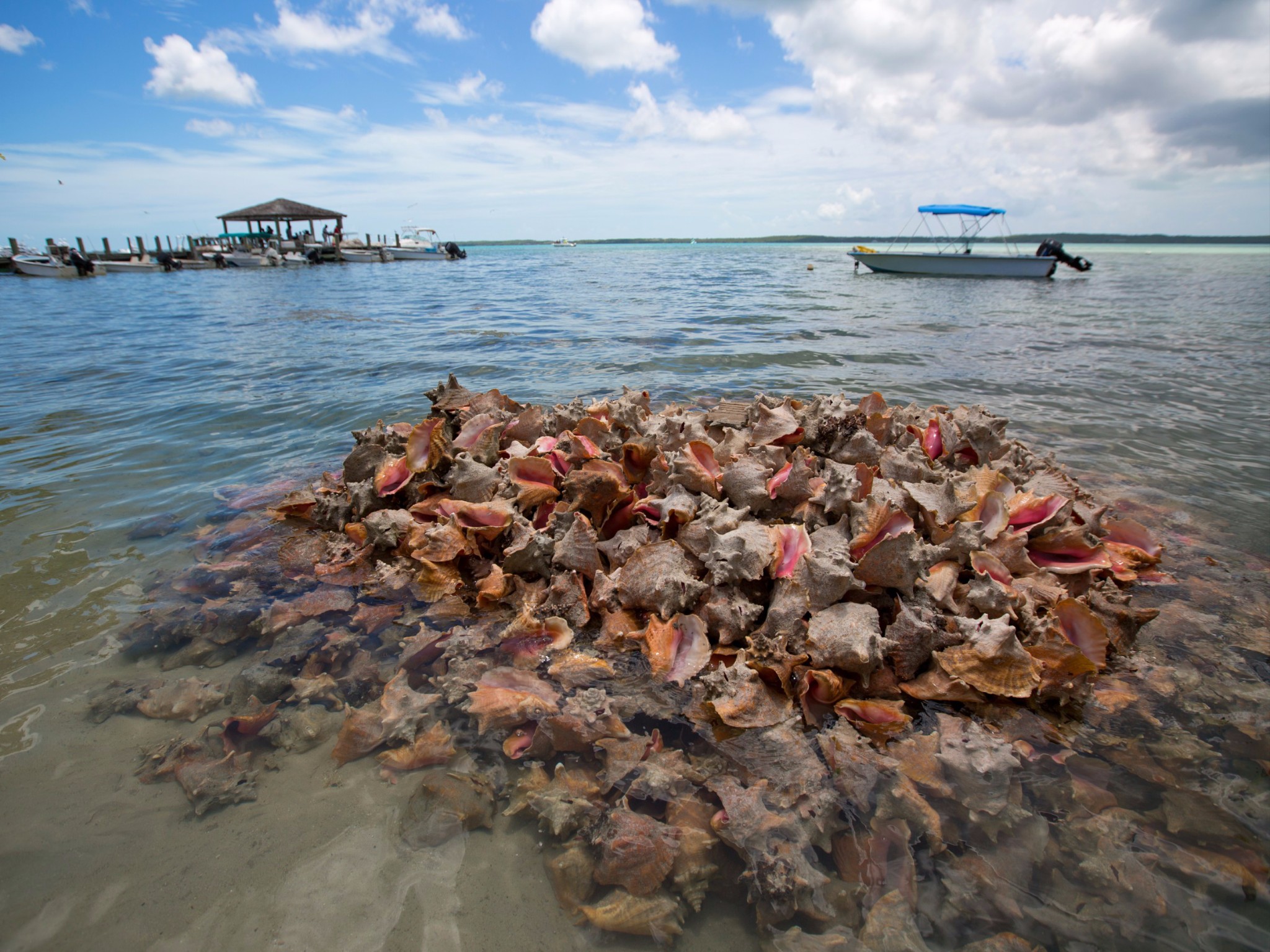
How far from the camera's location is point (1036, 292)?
23844 mm

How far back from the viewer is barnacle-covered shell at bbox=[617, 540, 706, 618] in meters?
2.51

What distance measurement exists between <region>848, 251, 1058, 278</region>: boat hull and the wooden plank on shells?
104 ft

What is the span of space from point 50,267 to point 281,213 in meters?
16.7

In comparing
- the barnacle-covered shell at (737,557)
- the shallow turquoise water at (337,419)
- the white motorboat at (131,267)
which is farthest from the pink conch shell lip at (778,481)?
the white motorboat at (131,267)

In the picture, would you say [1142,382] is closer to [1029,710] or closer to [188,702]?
[1029,710]

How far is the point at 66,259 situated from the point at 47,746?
168 ft

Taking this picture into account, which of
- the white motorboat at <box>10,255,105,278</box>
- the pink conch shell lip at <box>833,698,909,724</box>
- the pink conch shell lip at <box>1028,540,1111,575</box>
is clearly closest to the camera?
the pink conch shell lip at <box>833,698,909,724</box>

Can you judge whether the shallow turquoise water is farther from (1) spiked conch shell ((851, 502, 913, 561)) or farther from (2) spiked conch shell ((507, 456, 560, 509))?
(2) spiked conch shell ((507, 456, 560, 509))

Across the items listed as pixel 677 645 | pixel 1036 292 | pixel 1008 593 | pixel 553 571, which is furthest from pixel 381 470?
pixel 1036 292

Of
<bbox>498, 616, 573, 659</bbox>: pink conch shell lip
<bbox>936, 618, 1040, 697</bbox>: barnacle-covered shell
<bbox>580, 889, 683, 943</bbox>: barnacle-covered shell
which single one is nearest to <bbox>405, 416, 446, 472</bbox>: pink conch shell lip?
<bbox>498, 616, 573, 659</bbox>: pink conch shell lip

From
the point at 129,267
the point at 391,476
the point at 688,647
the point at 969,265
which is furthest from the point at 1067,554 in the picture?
the point at 129,267

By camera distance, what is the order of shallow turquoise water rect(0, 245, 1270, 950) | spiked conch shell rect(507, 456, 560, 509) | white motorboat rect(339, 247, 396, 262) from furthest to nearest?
1. white motorboat rect(339, 247, 396, 262)
2. spiked conch shell rect(507, 456, 560, 509)
3. shallow turquoise water rect(0, 245, 1270, 950)

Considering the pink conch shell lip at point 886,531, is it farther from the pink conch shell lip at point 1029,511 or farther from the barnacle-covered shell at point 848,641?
the pink conch shell lip at point 1029,511

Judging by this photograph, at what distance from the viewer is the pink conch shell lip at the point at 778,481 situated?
3.05 m
